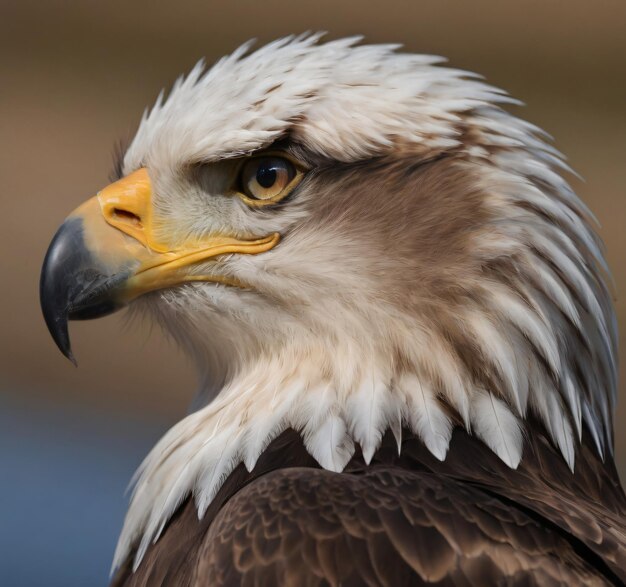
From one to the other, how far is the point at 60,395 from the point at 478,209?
382 centimetres

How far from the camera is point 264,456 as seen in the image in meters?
1.93

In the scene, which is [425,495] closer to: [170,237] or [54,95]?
[170,237]

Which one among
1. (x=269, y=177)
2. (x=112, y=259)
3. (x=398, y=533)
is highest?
(x=269, y=177)

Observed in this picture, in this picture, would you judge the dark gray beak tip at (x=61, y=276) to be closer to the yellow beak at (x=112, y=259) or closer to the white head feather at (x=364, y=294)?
the yellow beak at (x=112, y=259)

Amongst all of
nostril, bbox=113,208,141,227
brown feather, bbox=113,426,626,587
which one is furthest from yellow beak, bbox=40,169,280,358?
brown feather, bbox=113,426,626,587

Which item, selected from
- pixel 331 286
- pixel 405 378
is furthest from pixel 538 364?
pixel 331 286

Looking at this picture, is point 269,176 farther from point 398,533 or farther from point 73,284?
point 398,533

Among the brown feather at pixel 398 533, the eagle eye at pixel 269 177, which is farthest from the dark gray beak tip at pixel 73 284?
the brown feather at pixel 398 533

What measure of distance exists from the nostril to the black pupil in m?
0.23

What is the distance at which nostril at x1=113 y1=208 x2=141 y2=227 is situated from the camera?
2141 mm

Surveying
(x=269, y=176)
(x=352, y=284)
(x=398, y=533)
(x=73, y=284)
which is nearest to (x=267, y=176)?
(x=269, y=176)

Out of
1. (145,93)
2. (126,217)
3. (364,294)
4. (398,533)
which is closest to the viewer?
(398,533)

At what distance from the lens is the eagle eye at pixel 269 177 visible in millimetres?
2104

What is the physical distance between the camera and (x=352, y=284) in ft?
6.72
